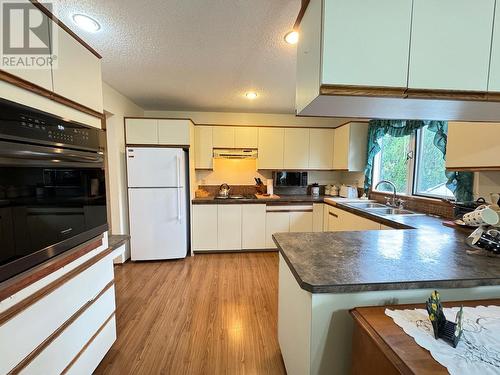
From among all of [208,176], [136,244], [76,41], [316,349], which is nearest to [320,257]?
[316,349]

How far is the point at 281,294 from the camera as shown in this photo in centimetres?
153

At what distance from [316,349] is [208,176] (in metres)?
3.35

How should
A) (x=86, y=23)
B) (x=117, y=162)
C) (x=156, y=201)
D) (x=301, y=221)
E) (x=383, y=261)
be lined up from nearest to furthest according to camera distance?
1. (x=383, y=261)
2. (x=86, y=23)
3. (x=117, y=162)
4. (x=156, y=201)
5. (x=301, y=221)

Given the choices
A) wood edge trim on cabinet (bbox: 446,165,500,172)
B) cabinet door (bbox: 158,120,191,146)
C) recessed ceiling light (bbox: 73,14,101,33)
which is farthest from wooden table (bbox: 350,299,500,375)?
cabinet door (bbox: 158,120,191,146)

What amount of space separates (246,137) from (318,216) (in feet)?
5.80

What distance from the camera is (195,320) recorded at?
79.5 inches

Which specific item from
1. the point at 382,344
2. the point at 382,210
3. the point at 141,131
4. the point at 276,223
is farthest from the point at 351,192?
the point at 141,131

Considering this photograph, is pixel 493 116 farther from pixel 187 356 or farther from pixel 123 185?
pixel 123 185

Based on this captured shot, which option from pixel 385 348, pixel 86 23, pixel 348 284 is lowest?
pixel 385 348

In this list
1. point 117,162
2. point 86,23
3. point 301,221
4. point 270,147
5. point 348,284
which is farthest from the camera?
point 270,147

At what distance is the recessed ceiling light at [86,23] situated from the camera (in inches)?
60.1

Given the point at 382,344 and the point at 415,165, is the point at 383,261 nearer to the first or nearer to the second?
the point at 382,344

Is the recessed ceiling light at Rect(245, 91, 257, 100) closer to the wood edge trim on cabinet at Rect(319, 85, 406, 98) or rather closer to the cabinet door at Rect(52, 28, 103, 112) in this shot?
the cabinet door at Rect(52, 28, 103, 112)

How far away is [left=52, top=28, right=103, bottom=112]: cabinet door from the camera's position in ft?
3.85
